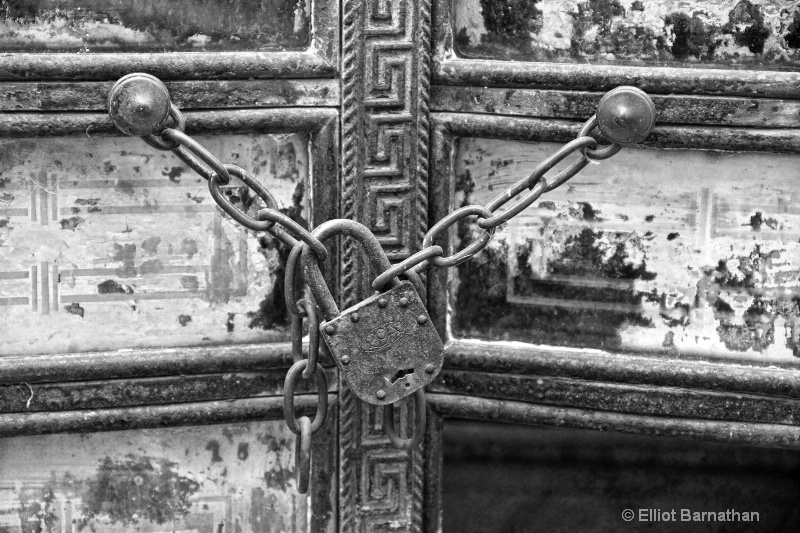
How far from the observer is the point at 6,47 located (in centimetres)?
97

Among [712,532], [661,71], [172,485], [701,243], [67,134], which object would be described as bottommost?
[712,532]

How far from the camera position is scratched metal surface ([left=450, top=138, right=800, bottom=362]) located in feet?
3.31

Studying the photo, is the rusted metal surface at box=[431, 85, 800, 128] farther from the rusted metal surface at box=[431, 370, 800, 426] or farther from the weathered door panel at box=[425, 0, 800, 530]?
Result: the rusted metal surface at box=[431, 370, 800, 426]

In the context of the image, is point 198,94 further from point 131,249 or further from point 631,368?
point 631,368

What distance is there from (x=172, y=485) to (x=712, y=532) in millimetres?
839

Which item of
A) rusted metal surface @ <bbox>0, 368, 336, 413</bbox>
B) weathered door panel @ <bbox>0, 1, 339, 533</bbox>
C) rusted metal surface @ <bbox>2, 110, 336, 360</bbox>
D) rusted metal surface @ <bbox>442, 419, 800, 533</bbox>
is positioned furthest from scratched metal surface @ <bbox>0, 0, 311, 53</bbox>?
rusted metal surface @ <bbox>442, 419, 800, 533</bbox>

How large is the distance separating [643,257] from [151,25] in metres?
0.72

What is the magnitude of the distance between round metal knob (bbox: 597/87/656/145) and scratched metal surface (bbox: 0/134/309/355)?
394 mm

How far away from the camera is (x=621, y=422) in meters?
1.02

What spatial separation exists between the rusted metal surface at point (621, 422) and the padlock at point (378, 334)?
206mm

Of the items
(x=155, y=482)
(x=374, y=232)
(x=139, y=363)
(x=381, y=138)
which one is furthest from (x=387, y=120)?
(x=155, y=482)

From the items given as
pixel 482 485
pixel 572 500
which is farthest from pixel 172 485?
pixel 572 500

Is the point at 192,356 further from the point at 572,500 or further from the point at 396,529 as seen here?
the point at 572,500

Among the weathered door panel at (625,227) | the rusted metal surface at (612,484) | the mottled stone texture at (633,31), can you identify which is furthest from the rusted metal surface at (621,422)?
the mottled stone texture at (633,31)
